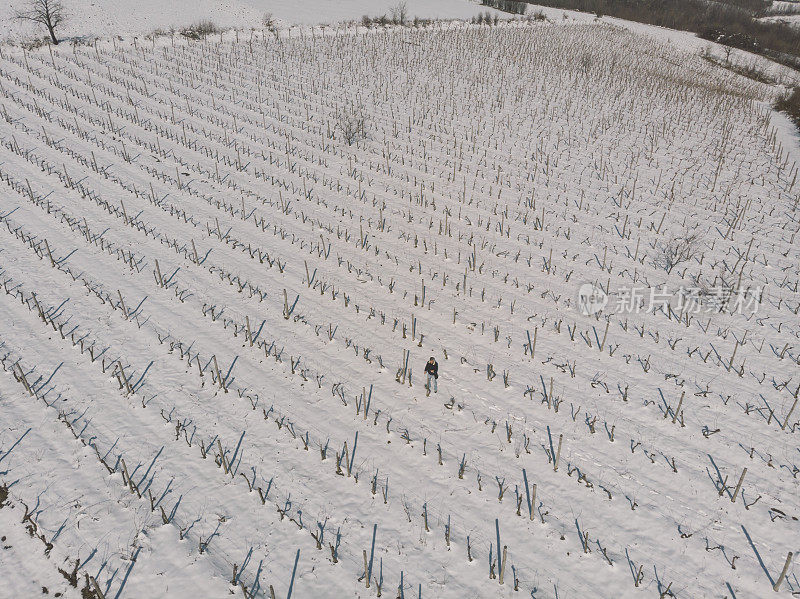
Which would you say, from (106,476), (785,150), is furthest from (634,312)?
(785,150)

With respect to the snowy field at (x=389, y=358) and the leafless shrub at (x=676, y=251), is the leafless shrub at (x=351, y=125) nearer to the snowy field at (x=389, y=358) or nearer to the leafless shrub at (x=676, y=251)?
the snowy field at (x=389, y=358)

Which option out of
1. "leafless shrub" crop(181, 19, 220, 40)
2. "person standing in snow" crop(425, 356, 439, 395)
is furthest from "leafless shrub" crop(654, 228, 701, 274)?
"leafless shrub" crop(181, 19, 220, 40)

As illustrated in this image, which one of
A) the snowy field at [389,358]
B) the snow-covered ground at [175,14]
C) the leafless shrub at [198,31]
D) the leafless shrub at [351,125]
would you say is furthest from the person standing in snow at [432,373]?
the snow-covered ground at [175,14]

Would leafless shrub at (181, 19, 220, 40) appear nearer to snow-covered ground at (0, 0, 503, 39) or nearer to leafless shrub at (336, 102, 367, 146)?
snow-covered ground at (0, 0, 503, 39)

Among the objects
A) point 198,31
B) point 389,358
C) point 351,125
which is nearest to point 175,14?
point 198,31

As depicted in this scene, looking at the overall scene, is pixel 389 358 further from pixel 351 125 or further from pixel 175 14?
pixel 175 14

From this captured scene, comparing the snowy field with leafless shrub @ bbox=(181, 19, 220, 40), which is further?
leafless shrub @ bbox=(181, 19, 220, 40)

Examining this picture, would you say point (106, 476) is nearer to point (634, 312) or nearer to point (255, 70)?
point (634, 312)
